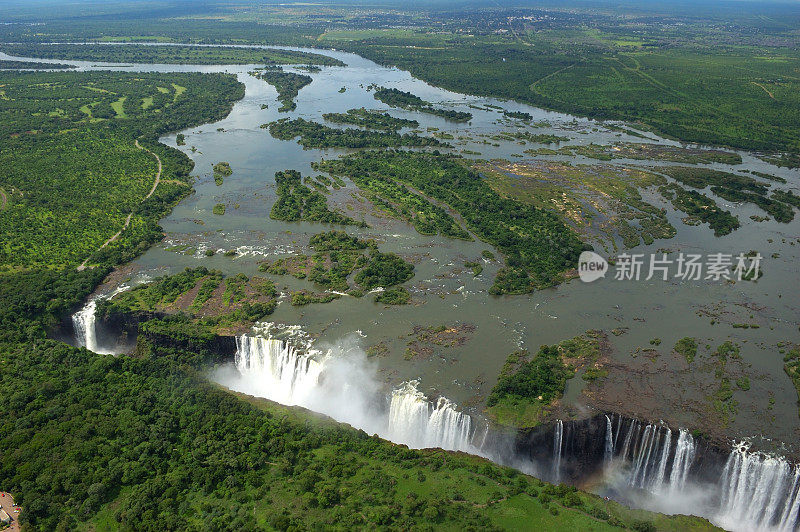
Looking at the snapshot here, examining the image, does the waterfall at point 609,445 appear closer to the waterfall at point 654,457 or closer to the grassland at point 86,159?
the waterfall at point 654,457

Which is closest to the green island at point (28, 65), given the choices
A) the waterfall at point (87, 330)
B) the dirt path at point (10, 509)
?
the waterfall at point (87, 330)

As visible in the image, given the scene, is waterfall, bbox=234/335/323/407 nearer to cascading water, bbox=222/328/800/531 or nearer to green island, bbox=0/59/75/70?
cascading water, bbox=222/328/800/531

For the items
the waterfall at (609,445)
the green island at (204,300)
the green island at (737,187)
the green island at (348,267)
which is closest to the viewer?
the waterfall at (609,445)

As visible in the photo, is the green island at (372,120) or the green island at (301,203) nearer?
the green island at (301,203)

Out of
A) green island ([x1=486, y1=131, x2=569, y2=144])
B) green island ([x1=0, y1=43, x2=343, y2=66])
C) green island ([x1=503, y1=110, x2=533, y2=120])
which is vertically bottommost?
green island ([x1=486, y1=131, x2=569, y2=144])

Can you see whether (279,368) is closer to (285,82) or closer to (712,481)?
(712,481)

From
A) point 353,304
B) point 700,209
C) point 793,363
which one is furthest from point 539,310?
point 700,209

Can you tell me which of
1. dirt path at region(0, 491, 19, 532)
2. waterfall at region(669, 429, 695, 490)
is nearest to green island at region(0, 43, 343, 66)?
dirt path at region(0, 491, 19, 532)
